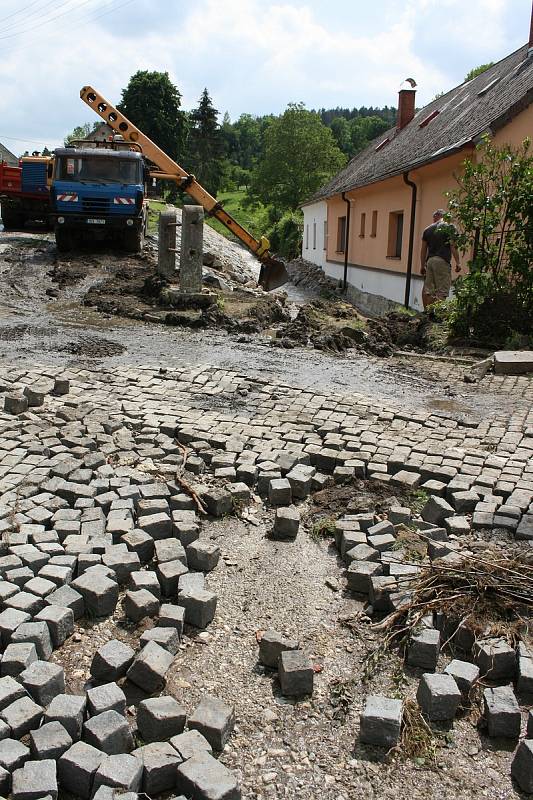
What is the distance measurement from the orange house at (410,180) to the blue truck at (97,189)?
6954mm

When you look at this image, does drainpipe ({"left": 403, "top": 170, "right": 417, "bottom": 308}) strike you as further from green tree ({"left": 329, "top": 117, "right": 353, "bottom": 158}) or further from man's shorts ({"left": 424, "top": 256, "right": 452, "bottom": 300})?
green tree ({"left": 329, "top": 117, "right": 353, "bottom": 158})

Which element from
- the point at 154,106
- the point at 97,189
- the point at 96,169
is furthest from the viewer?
the point at 154,106

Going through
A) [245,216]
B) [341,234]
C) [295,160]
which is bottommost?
[341,234]

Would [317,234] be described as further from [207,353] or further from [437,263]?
[207,353]

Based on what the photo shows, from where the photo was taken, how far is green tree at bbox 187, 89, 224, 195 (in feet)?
221

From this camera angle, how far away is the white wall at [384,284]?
59.4ft

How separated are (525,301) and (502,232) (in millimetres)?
1197

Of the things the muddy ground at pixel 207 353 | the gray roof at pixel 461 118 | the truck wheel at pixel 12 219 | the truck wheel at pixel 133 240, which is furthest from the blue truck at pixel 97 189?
the truck wheel at pixel 12 219

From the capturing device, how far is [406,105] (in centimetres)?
2917

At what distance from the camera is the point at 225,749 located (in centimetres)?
313

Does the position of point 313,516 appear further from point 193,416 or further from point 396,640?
point 193,416

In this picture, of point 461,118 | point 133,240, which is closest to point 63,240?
point 133,240

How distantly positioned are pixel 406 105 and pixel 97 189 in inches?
678

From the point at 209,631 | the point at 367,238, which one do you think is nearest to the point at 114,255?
the point at 367,238
